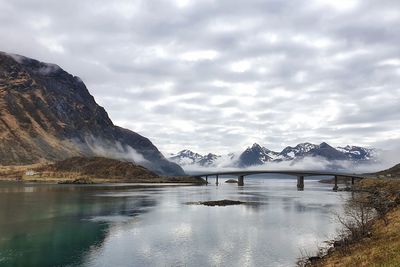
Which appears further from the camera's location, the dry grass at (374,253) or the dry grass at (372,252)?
the dry grass at (372,252)

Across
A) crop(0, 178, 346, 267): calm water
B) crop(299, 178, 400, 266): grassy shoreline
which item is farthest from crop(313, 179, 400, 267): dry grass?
crop(0, 178, 346, 267): calm water

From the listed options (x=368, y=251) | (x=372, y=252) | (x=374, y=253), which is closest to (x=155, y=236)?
(x=368, y=251)

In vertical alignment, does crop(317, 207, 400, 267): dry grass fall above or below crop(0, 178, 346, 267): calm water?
above

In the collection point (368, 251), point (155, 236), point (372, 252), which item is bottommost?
point (155, 236)

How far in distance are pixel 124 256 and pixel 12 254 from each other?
522 inches

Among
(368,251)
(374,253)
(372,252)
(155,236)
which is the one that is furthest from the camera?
(155,236)

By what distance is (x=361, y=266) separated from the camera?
33.5 m

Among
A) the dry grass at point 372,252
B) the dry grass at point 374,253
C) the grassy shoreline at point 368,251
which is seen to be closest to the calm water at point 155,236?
the grassy shoreline at point 368,251

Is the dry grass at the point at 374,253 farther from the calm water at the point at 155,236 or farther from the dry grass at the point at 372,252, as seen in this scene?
the calm water at the point at 155,236

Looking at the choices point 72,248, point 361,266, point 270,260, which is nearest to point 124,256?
point 72,248

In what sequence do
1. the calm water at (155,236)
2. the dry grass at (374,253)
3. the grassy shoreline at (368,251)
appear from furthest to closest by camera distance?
the calm water at (155,236) < the grassy shoreline at (368,251) < the dry grass at (374,253)

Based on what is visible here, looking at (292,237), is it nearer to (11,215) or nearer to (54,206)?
(11,215)

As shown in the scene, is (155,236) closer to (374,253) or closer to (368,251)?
(368,251)

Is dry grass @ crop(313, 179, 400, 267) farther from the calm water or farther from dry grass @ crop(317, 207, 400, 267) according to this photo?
the calm water
